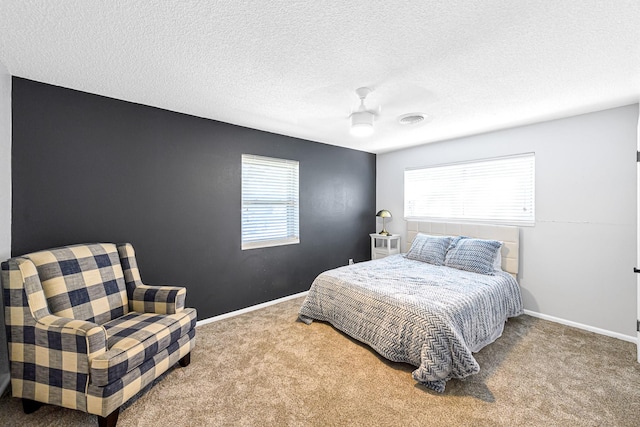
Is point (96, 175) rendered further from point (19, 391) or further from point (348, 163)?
point (348, 163)

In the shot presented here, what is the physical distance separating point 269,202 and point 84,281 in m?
2.12

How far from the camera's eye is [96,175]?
249cm

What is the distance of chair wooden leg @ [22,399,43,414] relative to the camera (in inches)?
68.1

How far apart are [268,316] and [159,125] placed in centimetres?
244

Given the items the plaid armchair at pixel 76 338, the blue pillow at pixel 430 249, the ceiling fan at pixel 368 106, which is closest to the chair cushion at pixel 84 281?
the plaid armchair at pixel 76 338

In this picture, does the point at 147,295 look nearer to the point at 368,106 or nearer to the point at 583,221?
the point at 368,106

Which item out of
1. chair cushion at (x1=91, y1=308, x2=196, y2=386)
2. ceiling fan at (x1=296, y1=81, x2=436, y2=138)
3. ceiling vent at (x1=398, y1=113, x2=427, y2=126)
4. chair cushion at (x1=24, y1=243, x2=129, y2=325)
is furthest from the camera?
ceiling vent at (x1=398, y1=113, x2=427, y2=126)

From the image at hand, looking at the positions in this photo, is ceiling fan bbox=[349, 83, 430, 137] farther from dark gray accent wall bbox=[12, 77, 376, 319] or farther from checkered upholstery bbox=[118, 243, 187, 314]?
checkered upholstery bbox=[118, 243, 187, 314]

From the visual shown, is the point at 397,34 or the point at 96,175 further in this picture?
the point at 96,175

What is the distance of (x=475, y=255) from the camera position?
3271 mm

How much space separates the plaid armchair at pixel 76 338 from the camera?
1596 millimetres

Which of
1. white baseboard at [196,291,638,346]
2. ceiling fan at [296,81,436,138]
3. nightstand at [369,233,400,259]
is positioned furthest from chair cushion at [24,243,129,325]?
nightstand at [369,233,400,259]

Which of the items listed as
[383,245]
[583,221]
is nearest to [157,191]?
[383,245]

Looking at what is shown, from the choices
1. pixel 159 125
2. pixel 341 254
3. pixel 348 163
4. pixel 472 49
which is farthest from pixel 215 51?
pixel 341 254
